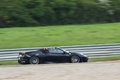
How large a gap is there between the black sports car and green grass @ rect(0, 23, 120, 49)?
13.1 ft

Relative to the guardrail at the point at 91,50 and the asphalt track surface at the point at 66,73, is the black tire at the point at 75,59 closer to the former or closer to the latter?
the guardrail at the point at 91,50

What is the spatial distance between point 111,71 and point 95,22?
23112 millimetres

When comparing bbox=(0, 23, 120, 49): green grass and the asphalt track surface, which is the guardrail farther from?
the asphalt track surface

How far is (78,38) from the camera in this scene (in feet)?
81.4

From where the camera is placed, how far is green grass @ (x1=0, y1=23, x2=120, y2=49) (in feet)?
76.1

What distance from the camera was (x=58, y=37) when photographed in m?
25.0

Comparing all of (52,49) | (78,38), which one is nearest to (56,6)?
(78,38)

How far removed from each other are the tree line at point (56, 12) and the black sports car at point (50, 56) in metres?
15.5

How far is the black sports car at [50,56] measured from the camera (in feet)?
59.9

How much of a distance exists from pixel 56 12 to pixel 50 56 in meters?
17.4

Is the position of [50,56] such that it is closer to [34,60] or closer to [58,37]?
[34,60]

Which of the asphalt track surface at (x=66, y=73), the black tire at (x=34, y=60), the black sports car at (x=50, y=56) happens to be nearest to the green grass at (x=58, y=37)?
the black sports car at (x=50, y=56)

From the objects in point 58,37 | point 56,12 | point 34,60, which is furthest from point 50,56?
point 56,12

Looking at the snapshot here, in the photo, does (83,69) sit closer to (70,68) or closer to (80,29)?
(70,68)
